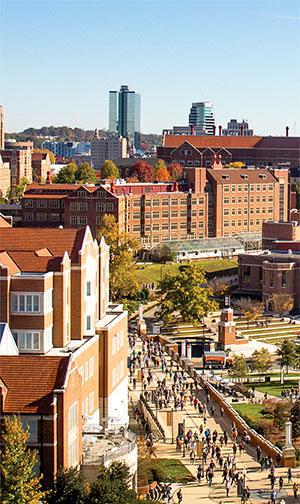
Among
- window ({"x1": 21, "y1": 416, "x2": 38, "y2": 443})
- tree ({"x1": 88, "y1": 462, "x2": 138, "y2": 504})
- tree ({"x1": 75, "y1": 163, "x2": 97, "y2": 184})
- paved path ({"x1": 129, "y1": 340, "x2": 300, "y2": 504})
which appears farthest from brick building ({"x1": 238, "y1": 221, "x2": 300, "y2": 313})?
window ({"x1": 21, "y1": 416, "x2": 38, "y2": 443})

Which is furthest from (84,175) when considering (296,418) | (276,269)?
(296,418)

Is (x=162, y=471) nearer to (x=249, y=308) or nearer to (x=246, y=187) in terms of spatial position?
(x=249, y=308)

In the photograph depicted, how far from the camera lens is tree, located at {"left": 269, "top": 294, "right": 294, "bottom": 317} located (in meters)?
74.2

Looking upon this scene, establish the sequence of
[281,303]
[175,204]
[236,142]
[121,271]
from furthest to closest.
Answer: [236,142] < [175,204] < [121,271] < [281,303]

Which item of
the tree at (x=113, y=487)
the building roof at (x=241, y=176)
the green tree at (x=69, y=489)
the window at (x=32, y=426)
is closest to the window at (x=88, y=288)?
the tree at (x=113, y=487)

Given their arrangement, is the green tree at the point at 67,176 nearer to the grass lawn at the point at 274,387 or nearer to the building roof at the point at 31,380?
the grass lawn at the point at 274,387

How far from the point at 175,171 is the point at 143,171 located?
8825 mm

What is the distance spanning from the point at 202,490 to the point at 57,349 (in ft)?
20.9

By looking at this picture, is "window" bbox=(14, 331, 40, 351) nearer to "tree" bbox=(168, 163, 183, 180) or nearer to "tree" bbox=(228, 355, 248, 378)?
"tree" bbox=(228, 355, 248, 378)

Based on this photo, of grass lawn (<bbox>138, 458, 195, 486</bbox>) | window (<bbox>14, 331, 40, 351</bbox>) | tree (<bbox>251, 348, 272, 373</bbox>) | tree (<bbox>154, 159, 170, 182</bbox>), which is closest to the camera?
grass lawn (<bbox>138, 458, 195, 486</bbox>)

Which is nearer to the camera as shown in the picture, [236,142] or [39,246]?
[39,246]

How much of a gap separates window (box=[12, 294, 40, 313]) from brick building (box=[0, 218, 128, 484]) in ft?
0.10

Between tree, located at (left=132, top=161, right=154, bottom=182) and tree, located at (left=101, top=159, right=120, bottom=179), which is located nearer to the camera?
tree, located at (left=132, top=161, right=154, bottom=182)

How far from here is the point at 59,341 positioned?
1502 inches
